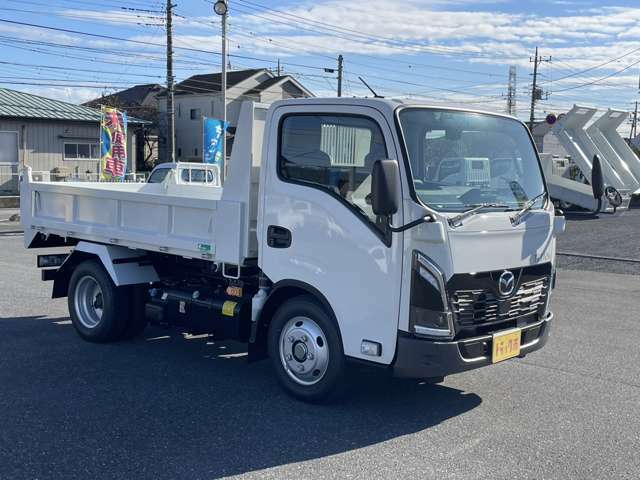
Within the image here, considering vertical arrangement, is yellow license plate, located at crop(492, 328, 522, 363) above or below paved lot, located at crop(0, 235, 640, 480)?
above

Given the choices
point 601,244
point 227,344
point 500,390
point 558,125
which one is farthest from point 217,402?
point 558,125

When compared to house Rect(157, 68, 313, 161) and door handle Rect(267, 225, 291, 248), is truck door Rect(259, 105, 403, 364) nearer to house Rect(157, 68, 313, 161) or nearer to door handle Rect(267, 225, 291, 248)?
door handle Rect(267, 225, 291, 248)

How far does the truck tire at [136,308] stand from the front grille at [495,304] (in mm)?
3507

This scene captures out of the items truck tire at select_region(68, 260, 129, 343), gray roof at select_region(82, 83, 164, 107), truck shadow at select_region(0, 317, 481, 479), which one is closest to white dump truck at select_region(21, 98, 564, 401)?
truck shadow at select_region(0, 317, 481, 479)

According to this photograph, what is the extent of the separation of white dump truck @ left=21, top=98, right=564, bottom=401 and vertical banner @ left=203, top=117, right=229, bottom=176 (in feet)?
64.4

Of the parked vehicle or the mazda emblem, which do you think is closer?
the mazda emblem

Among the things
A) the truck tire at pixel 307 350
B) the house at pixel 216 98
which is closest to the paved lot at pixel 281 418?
the truck tire at pixel 307 350

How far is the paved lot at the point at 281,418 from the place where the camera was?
415 cm

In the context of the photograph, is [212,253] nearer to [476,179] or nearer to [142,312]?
[142,312]

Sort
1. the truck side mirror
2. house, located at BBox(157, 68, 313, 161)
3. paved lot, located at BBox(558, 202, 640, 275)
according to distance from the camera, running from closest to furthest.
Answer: the truck side mirror, paved lot, located at BBox(558, 202, 640, 275), house, located at BBox(157, 68, 313, 161)

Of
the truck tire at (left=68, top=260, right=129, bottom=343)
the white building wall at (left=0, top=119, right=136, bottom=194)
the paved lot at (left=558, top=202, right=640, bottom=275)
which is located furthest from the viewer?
the white building wall at (left=0, top=119, right=136, bottom=194)

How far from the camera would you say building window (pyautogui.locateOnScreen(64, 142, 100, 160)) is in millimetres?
34531

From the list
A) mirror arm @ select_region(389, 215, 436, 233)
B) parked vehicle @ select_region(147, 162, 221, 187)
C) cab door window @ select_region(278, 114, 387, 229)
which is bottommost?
mirror arm @ select_region(389, 215, 436, 233)

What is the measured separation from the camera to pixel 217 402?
525 centimetres
